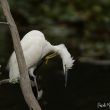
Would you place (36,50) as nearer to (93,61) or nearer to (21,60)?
(21,60)

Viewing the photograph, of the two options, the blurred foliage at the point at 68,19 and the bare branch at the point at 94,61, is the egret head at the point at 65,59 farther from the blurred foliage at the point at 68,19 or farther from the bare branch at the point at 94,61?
the blurred foliage at the point at 68,19

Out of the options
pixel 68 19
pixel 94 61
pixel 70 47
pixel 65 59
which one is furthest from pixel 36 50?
pixel 68 19

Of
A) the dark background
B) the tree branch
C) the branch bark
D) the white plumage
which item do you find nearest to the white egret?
the white plumage

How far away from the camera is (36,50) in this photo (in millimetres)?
3490

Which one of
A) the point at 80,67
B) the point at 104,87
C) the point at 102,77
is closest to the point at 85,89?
the point at 104,87

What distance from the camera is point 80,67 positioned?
24.3 feet

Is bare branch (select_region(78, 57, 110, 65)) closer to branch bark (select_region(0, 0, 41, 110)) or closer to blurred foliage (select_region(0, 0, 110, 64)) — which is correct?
blurred foliage (select_region(0, 0, 110, 64))

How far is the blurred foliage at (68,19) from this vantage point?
408 inches

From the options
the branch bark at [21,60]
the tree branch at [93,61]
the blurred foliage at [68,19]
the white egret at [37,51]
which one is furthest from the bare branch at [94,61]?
the branch bark at [21,60]

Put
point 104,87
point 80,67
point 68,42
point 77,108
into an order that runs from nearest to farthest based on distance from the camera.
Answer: point 77,108 < point 104,87 < point 80,67 < point 68,42

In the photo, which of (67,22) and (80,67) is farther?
(67,22)

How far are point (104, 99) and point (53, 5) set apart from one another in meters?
6.85

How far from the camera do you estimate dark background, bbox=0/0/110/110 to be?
5.64 m

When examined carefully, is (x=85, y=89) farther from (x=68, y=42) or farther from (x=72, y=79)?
(x=68, y=42)
